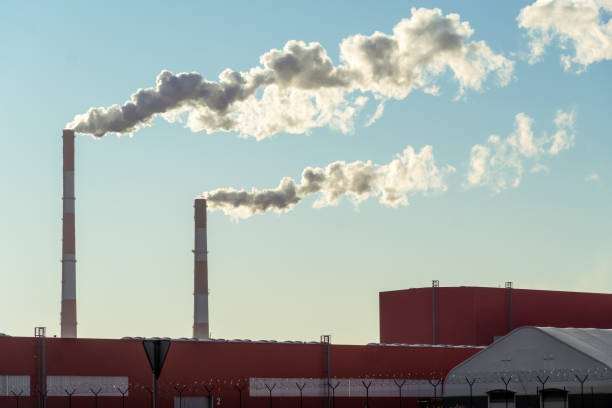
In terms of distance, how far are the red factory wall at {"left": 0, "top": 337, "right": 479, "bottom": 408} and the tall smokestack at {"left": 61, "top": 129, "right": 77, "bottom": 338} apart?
→ 72.2ft

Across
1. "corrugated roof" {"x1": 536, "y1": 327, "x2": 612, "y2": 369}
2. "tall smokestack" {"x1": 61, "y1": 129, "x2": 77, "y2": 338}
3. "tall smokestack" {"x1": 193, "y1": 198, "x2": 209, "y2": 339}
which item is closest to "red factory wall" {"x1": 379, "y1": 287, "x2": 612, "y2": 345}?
"tall smokestack" {"x1": 193, "y1": 198, "x2": 209, "y2": 339}

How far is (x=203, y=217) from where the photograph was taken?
80688 mm

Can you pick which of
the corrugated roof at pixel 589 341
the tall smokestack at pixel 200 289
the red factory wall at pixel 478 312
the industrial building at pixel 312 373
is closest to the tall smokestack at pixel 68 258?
the tall smokestack at pixel 200 289

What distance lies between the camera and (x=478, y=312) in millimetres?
78188

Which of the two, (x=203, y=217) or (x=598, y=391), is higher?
(x=203, y=217)

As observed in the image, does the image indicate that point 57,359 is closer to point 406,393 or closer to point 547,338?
point 406,393

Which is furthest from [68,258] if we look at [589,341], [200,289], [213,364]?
[589,341]

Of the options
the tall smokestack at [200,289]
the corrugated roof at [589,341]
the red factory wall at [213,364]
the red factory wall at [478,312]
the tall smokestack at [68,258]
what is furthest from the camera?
the tall smokestack at [200,289]

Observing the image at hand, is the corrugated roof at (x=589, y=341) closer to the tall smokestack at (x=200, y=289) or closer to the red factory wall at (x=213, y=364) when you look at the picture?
the red factory wall at (x=213, y=364)

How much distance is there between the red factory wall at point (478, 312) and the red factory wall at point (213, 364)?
11.1 m

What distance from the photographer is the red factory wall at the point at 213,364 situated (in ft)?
175

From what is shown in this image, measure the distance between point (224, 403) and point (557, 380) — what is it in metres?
18.9

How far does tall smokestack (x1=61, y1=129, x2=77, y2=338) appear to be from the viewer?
7700 centimetres

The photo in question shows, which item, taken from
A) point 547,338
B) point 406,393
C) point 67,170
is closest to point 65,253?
point 67,170
